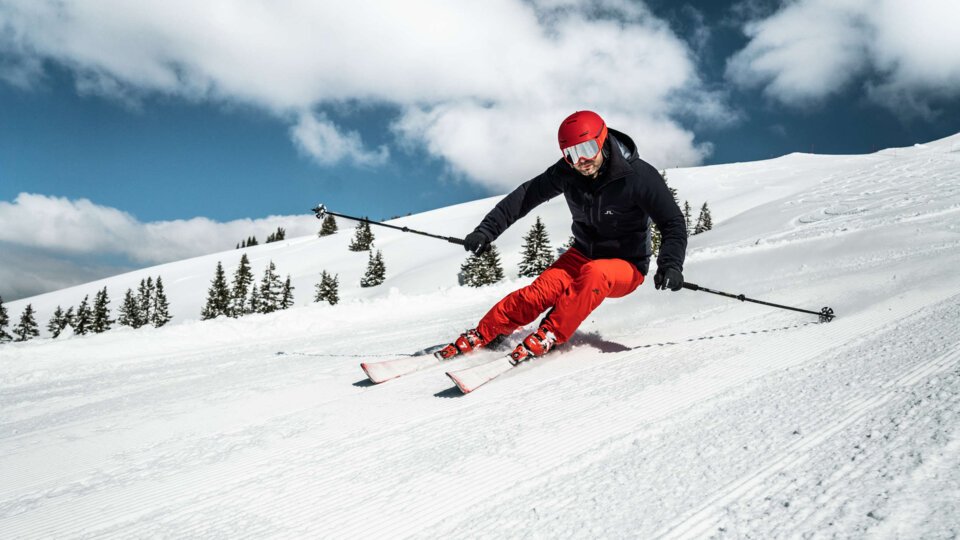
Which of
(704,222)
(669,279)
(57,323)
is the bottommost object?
(669,279)

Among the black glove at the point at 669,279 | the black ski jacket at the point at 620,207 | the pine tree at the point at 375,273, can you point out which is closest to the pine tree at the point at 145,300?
the pine tree at the point at 375,273

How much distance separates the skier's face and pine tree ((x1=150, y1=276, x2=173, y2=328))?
2646 inches

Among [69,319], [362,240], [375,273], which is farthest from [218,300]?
[69,319]

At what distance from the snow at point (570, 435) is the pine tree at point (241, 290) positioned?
58.2 metres

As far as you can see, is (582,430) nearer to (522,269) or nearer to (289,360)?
(289,360)

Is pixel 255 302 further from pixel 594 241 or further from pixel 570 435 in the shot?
pixel 570 435

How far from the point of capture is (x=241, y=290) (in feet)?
201

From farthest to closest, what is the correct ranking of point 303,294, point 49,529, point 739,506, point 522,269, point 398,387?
point 303,294 < point 522,269 < point 398,387 < point 49,529 < point 739,506

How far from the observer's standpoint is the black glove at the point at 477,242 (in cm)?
425

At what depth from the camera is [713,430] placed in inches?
68.7

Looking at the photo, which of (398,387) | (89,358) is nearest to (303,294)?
(89,358)

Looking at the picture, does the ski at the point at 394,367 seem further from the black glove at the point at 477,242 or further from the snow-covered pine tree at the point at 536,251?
the snow-covered pine tree at the point at 536,251

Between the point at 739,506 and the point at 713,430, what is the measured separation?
1.79 feet

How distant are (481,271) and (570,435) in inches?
1591
